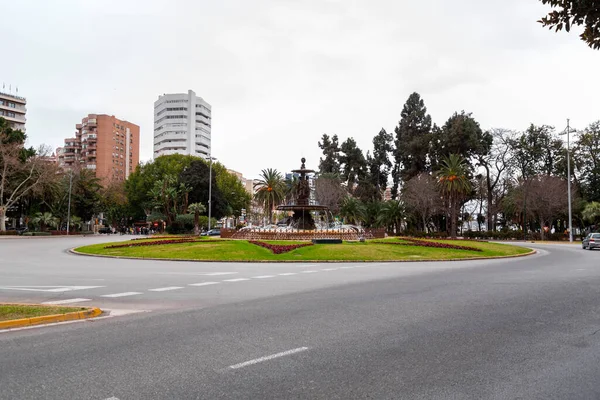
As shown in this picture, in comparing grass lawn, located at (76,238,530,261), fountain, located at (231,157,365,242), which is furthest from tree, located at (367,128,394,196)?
grass lawn, located at (76,238,530,261)

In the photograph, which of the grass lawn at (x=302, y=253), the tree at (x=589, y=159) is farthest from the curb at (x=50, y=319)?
the tree at (x=589, y=159)

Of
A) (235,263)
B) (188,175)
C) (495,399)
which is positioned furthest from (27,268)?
(188,175)


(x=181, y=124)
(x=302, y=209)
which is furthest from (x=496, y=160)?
(x=181, y=124)

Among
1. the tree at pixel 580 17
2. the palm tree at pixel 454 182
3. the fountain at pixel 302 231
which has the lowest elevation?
the fountain at pixel 302 231

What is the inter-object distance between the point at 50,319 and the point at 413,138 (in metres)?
72.4

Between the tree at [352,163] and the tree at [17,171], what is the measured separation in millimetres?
48275

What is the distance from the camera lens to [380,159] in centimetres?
8744

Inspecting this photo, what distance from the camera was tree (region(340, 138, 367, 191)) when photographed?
85250 millimetres

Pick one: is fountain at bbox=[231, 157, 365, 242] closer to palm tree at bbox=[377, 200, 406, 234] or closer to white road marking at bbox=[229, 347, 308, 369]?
white road marking at bbox=[229, 347, 308, 369]

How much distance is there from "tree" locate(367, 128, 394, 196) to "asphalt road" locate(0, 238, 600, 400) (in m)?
76.5

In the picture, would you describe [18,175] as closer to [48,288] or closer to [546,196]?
[48,288]

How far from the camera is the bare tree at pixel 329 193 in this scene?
70688 mm

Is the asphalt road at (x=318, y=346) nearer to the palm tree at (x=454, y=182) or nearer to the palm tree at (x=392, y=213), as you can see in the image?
the palm tree at (x=454, y=182)

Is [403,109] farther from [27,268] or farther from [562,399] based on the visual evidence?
[562,399]
